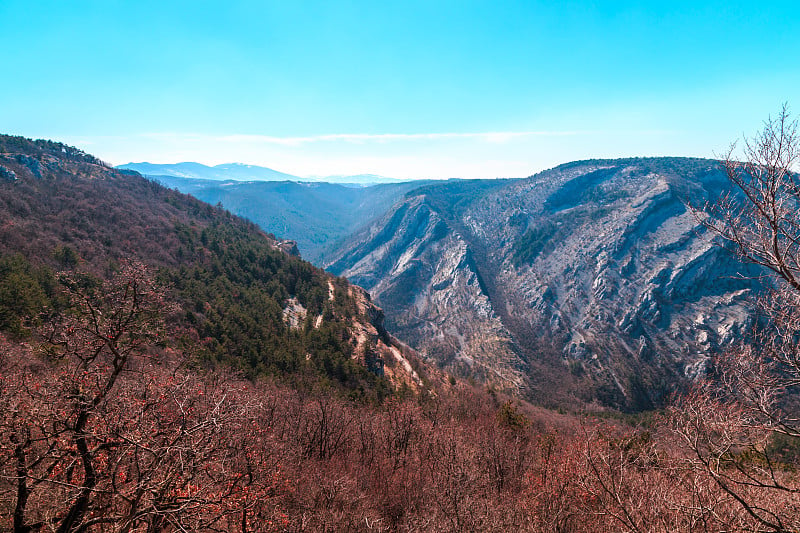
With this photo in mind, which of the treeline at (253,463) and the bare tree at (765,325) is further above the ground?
the bare tree at (765,325)

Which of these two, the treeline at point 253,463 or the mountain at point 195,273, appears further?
the mountain at point 195,273

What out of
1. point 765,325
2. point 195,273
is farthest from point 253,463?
point 195,273

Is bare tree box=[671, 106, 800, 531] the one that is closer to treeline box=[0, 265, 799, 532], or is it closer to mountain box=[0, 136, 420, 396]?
treeline box=[0, 265, 799, 532]

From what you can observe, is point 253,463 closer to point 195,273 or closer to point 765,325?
point 765,325

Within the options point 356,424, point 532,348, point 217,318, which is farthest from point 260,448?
point 532,348

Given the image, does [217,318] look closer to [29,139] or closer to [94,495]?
[94,495]

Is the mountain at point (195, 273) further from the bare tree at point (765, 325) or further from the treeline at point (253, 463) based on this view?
the bare tree at point (765, 325)

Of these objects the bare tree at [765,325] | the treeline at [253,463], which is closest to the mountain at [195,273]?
the treeline at [253,463]

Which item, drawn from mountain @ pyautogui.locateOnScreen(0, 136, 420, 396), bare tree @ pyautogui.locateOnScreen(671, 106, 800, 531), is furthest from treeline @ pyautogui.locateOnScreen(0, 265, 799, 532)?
mountain @ pyautogui.locateOnScreen(0, 136, 420, 396)

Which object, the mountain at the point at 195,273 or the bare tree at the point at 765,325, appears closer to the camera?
the bare tree at the point at 765,325

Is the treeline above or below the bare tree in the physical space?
below
